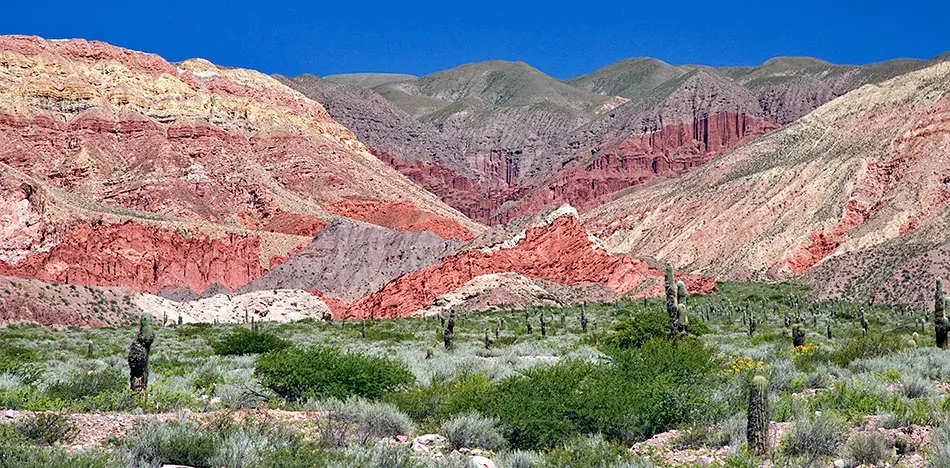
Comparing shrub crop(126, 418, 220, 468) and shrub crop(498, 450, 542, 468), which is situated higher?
shrub crop(126, 418, 220, 468)

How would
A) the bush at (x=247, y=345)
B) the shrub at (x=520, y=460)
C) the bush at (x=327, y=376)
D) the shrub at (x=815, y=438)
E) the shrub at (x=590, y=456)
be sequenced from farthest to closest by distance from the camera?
the bush at (x=247, y=345) < the bush at (x=327, y=376) < the shrub at (x=815, y=438) < the shrub at (x=520, y=460) < the shrub at (x=590, y=456)

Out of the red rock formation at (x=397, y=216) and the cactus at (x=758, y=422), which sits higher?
the red rock formation at (x=397, y=216)

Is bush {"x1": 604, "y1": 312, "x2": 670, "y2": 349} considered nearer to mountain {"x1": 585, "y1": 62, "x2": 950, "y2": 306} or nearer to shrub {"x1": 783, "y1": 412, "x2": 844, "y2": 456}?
shrub {"x1": 783, "y1": 412, "x2": 844, "y2": 456}

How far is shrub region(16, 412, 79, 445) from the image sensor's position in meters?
9.49

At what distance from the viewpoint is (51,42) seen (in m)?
118

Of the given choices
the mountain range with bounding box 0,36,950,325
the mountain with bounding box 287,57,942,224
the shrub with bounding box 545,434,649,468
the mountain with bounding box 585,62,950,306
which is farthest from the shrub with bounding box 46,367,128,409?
the mountain with bounding box 287,57,942,224

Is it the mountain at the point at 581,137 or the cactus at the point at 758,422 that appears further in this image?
the mountain at the point at 581,137

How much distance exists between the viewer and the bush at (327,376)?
1424 cm

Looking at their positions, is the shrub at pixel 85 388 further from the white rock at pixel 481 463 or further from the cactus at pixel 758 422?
the cactus at pixel 758 422

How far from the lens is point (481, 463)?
31.3 feet

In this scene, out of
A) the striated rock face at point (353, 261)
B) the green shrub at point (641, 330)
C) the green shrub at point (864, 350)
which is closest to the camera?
the green shrub at point (864, 350)

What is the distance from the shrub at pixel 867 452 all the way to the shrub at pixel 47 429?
8570mm

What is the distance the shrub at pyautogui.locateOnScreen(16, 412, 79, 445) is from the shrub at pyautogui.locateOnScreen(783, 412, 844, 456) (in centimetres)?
807

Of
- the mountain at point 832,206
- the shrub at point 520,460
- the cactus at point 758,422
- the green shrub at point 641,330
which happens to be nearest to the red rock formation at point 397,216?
the mountain at point 832,206
